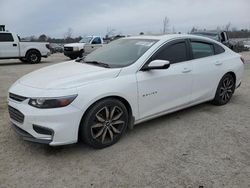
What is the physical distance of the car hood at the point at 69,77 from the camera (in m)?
3.57

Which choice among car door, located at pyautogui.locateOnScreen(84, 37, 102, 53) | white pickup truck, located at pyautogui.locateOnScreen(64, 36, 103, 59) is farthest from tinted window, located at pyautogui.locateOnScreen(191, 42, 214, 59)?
car door, located at pyautogui.locateOnScreen(84, 37, 102, 53)

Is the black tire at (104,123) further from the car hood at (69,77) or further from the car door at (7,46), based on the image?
the car door at (7,46)

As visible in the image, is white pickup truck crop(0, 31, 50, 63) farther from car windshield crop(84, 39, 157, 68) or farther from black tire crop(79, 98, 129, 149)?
black tire crop(79, 98, 129, 149)

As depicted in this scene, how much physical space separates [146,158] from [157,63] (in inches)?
55.0

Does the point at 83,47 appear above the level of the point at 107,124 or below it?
above

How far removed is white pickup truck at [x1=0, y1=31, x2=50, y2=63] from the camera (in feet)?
49.6

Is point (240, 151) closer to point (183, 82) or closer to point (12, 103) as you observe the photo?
point (183, 82)

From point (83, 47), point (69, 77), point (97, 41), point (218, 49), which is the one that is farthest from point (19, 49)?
point (69, 77)

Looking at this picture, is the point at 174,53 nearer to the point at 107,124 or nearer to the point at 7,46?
the point at 107,124

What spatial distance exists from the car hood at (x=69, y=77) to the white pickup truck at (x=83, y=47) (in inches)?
546

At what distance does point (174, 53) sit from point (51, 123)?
2429 millimetres

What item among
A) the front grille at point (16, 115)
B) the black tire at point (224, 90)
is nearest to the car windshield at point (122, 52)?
the front grille at point (16, 115)

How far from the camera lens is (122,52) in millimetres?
4594

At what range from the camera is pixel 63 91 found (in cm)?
343
